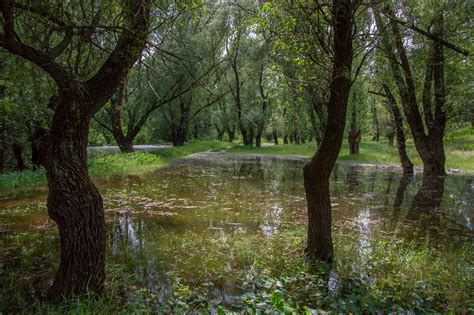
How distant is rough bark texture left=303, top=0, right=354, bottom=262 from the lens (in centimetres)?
534

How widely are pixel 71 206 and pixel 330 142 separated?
4123 millimetres

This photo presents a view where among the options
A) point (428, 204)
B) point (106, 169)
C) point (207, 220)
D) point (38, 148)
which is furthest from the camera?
point (38, 148)

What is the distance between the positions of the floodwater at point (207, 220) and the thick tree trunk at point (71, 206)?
816mm

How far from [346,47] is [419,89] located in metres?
12.1

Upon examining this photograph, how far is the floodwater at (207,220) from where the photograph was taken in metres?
5.61

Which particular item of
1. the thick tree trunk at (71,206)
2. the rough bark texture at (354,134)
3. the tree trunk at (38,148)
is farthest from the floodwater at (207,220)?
the rough bark texture at (354,134)

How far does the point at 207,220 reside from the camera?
8.91 m

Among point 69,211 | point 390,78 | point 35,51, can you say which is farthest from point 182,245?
point 390,78

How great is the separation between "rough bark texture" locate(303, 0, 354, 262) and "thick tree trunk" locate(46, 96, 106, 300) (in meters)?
3.62

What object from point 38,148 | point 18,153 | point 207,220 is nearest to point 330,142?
point 207,220

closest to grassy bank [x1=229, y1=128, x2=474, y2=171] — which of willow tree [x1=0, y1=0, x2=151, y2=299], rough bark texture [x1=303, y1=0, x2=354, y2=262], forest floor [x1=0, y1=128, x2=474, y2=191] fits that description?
forest floor [x1=0, y1=128, x2=474, y2=191]

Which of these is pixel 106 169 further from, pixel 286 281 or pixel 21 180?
pixel 286 281

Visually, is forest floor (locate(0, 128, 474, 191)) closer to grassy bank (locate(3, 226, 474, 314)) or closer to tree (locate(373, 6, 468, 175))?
tree (locate(373, 6, 468, 175))

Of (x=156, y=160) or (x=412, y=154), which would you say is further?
(x=412, y=154)
